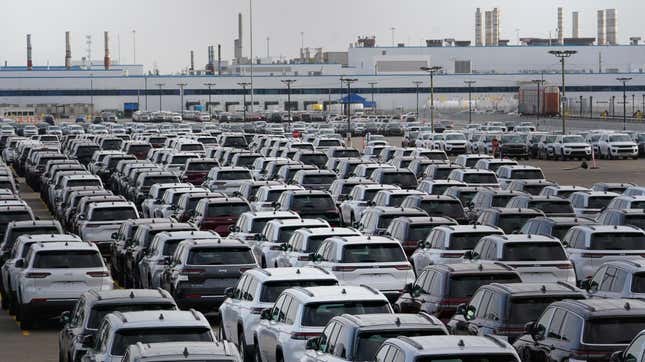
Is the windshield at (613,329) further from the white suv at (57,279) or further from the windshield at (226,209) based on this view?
the windshield at (226,209)

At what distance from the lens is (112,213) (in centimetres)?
3400

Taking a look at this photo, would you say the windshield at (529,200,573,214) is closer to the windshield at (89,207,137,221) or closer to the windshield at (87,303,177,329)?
the windshield at (89,207,137,221)

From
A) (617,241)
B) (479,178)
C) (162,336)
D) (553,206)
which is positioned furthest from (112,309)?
(479,178)

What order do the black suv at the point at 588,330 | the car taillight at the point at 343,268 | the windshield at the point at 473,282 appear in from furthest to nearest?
the car taillight at the point at 343,268 → the windshield at the point at 473,282 → the black suv at the point at 588,330

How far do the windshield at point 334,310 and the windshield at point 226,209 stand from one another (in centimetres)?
1546

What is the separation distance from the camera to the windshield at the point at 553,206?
33438mm

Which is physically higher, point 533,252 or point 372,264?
point 533,252

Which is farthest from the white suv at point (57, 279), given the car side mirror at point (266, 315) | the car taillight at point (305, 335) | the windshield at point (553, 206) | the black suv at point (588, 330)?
the windshield at point (553, 206)

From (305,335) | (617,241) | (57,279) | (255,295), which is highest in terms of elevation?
(617,241)

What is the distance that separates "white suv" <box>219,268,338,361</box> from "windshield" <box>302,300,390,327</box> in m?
1.83

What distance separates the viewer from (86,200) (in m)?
36.4

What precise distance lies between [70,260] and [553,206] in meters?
12.7

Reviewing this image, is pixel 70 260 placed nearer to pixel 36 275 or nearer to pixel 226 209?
pixel 36 275

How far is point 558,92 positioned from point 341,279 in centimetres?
13792
